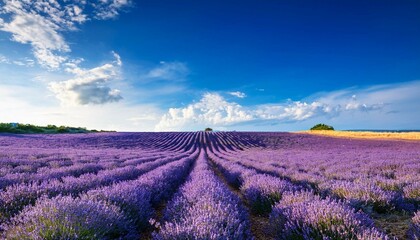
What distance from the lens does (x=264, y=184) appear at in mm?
5070

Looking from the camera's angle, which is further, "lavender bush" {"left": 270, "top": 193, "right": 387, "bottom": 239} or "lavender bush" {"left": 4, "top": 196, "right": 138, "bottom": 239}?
"lavender bush" {"left": 270, "top": 193, "right": 387, "bottom": 239}

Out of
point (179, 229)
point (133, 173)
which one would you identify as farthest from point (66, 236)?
point (133, 173)

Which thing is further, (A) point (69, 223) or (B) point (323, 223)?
(B) point (323, 223)

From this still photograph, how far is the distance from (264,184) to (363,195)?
163 centimetres

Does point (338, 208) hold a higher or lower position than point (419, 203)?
higher

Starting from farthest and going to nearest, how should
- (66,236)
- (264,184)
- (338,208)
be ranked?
(264,184), (338,208), (66,236)

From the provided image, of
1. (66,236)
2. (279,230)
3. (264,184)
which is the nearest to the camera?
(66,236)

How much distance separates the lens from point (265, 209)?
15.1ft

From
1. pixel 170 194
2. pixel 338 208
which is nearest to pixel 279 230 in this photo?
pixel 338 208

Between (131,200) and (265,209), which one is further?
(265,209)

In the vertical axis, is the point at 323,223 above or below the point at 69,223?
below

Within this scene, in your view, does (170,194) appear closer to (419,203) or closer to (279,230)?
(279,230)

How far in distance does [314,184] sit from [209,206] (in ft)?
12.8

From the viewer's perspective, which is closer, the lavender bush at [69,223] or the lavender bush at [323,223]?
the lavender bush at [69,223]
